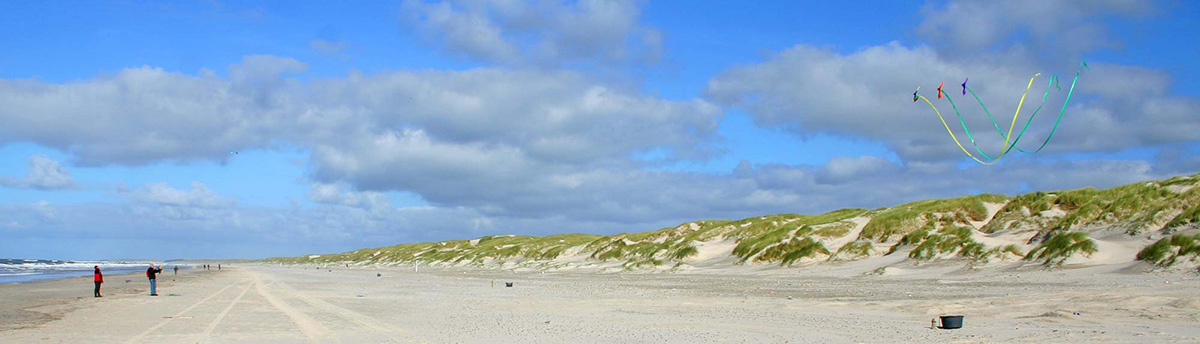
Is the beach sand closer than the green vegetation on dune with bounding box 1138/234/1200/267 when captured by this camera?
Yes

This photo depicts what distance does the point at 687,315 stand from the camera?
60.6ft

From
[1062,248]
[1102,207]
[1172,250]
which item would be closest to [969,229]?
[1102,207]

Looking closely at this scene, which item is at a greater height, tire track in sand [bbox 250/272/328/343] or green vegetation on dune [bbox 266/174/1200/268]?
green vegetation on dune [bbox 266/174/1200/268]

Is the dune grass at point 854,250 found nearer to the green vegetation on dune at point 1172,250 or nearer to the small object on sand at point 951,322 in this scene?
the green vegetation on dune at point 1172,250

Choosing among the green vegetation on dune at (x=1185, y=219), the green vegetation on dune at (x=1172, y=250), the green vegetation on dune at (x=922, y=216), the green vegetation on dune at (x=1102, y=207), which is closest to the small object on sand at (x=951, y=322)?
the green vegetation on dune at (x=1172, y=250)

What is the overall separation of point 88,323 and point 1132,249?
33714 millimetres

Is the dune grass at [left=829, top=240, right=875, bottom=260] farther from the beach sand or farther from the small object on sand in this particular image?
the small object on sand

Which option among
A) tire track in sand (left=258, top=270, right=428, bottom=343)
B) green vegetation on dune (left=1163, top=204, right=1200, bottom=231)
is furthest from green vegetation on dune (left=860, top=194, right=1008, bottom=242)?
tire track in sand (left=258, top=270, right=428, bottom=343)

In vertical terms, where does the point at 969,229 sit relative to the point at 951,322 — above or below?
above

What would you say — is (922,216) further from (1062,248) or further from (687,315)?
(687,315)

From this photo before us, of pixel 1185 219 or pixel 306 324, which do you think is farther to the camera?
pixel 1185 219

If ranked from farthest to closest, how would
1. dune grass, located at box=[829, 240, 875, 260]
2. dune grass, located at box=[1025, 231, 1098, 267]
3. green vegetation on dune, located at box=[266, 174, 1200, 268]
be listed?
dune grass, located at box=[829, 240, 875, 260] → green vegetation on dune, located at box=[266, 174, 1200, 268] → dune grass, located at box=[1025, 231, 1098, 267]

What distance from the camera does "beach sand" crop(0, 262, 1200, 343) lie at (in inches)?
540

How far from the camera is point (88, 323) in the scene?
60.1 feet
